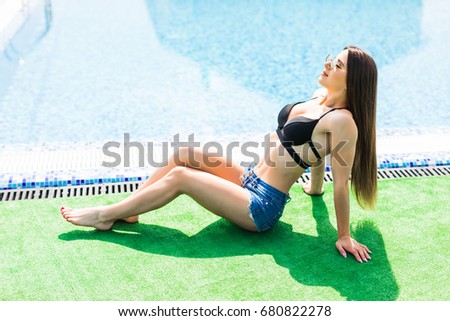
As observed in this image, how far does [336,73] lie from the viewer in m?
4.19

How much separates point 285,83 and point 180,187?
524cm

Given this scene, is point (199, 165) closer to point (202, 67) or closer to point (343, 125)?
point (343, 125)

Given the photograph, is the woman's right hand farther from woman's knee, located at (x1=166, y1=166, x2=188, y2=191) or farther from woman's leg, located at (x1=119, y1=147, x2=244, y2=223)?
Result: woman's knee, located at (x1=166, y1=166, x2=188, y2=191)

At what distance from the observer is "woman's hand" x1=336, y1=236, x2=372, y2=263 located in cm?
432

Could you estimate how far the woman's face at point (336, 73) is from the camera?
13.6 ft

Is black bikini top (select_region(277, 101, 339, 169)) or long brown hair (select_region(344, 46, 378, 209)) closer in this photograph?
long brown hair (select_region(344, 46, 378, 209))

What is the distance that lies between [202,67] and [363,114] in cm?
592

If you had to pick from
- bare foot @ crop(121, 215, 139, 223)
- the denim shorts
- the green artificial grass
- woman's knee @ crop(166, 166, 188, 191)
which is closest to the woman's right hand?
the green artificial grass

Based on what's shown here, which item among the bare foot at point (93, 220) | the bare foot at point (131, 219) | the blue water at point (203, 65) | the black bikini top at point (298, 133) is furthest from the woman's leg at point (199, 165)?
the blue water at point (203, 65)

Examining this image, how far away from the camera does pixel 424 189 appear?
5.46 meters

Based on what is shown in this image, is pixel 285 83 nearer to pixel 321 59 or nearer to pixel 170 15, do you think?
pixel 321 59

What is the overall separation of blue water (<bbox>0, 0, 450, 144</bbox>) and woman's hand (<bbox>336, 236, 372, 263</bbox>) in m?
3.53

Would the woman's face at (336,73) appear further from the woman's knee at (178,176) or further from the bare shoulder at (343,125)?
the woman's knee at (178,176)

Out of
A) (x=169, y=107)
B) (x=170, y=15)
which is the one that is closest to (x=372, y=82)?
(x=169, y=107)
